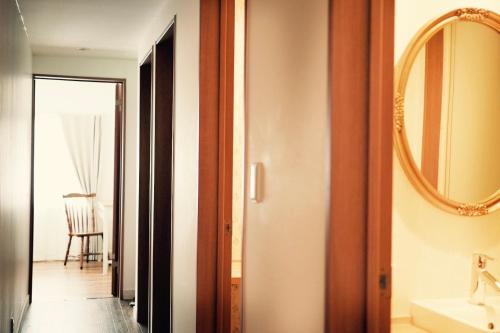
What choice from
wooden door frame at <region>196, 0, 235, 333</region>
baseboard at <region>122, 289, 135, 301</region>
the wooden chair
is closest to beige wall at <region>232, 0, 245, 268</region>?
wooden door frame at <region>196, 0, 235, 333</region>

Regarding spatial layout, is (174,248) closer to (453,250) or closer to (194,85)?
(194,85)

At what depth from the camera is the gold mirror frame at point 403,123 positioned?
201cm

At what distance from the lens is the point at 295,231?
174 centimetres

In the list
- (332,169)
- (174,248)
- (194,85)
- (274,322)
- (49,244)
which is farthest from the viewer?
(49,244)

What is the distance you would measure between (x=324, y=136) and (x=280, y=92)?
0.48 m

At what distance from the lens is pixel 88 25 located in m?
4.57

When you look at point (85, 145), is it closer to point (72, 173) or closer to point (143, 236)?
point (72, 173)

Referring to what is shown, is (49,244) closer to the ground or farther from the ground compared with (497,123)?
closer to the ground

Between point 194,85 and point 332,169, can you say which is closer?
point 332,169

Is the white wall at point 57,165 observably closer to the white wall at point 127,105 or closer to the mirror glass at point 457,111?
the white wall at point 127,105

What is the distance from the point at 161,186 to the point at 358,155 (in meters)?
2.88

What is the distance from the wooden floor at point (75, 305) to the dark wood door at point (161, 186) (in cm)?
70

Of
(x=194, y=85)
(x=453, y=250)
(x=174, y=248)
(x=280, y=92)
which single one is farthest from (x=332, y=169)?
(x=174, y=248)

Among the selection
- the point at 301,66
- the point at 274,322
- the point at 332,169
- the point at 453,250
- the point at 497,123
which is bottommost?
the point at 274,322
